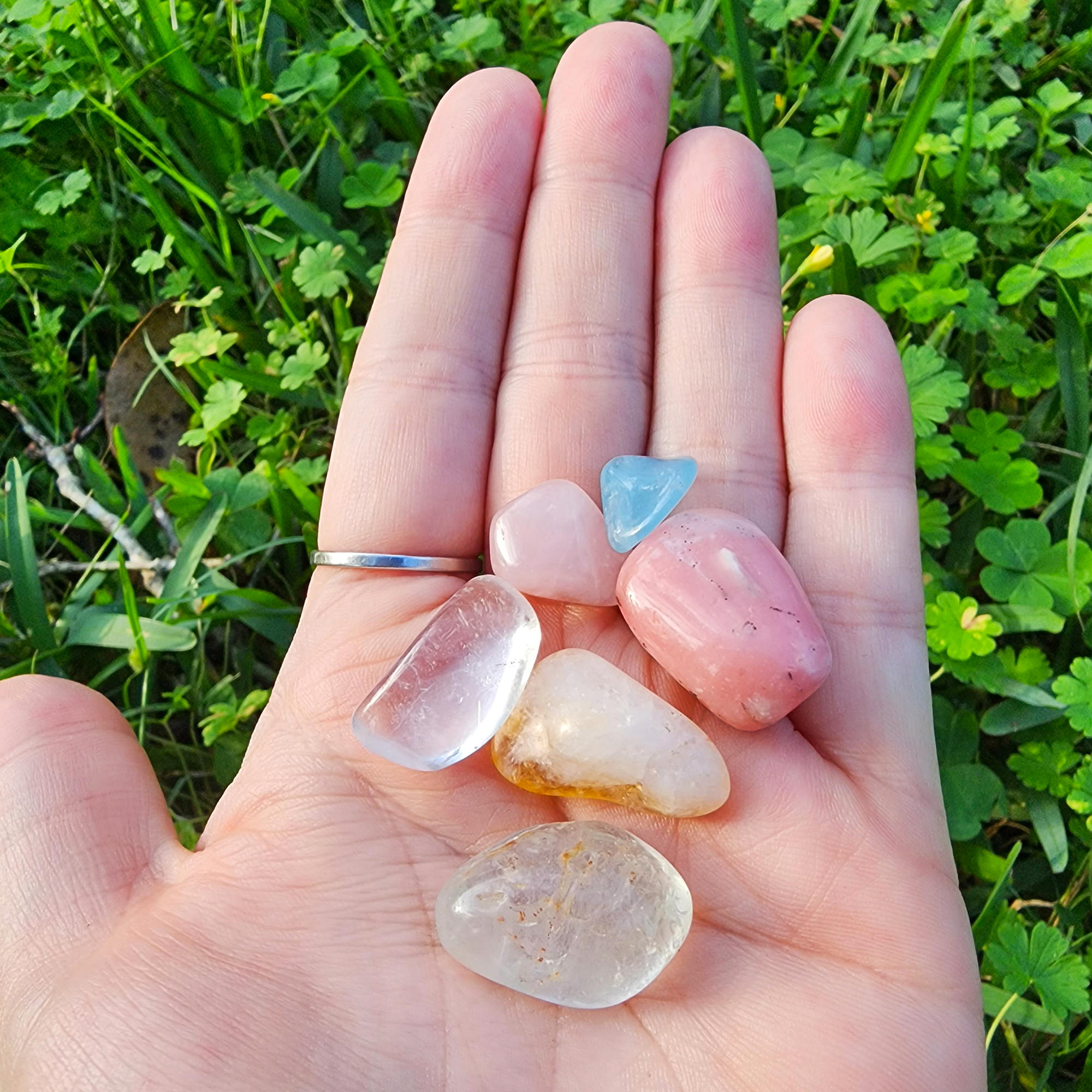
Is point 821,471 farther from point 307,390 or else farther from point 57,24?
point 57,24

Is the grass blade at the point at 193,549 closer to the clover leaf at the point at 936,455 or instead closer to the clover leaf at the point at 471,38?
the clover leaf at the point at 471,38

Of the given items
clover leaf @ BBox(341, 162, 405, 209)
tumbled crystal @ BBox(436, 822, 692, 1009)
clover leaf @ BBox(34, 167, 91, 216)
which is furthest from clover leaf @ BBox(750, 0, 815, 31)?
tumbled crystal @ BBox(436, 822, 692, 1009)

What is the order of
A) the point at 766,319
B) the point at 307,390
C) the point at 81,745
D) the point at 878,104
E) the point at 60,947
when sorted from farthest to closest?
the point at 878,104 < the point at 307,390 < the point at 766,319 < the point at 81,745 < the point at 60,947

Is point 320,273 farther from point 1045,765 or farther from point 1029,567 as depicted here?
point 1045,765

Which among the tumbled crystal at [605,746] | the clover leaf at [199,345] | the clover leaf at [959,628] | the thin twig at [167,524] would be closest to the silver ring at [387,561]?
the tumbled crystal at [605,746]

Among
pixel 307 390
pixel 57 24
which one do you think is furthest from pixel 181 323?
pixel 57 24

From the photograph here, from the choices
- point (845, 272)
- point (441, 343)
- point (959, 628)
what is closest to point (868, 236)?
point (845, 272)

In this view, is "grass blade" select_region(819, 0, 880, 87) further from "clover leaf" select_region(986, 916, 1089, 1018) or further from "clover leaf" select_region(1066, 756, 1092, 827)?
"clover leaf" select_region(986, 916, 1089, 1018)
